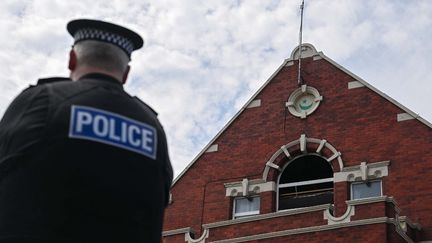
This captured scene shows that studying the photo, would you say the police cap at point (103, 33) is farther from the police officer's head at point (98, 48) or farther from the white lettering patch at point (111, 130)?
the white lettering patch at point (111, 130)

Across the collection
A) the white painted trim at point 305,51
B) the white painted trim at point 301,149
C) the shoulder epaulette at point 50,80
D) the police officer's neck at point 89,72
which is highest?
the white painted trim at point 305,51

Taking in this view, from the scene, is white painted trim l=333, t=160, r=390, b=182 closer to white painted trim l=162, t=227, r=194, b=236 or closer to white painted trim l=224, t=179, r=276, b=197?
white painted trim l=224, t=179, r=276, b=197

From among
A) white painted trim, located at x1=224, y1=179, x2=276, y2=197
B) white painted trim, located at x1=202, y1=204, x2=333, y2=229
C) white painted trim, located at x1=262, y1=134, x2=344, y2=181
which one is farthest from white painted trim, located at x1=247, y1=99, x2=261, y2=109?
white painted trim, located at x1=202, y1=204, x2=333, y2=229

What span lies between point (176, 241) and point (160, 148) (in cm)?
1429

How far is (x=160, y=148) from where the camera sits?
402 cm

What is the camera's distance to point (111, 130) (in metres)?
3.76

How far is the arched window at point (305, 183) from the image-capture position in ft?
59.4

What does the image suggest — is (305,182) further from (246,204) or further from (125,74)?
(125,74)

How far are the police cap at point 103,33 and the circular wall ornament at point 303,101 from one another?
15.4 m

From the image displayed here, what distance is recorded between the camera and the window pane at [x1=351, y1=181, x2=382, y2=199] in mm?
17484

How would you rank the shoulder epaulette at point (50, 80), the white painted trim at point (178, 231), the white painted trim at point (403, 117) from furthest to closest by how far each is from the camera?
the white painted trim at point (403, 117), the white painted trim at point (178, 231), the shoulder epaulette at point (50, 80)

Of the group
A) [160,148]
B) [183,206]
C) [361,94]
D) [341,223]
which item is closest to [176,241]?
[183,206]

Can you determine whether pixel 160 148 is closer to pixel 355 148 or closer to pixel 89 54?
pixel 89 54

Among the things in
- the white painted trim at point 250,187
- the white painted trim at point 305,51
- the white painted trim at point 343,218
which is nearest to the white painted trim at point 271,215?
the white painted trim at point 343,218
